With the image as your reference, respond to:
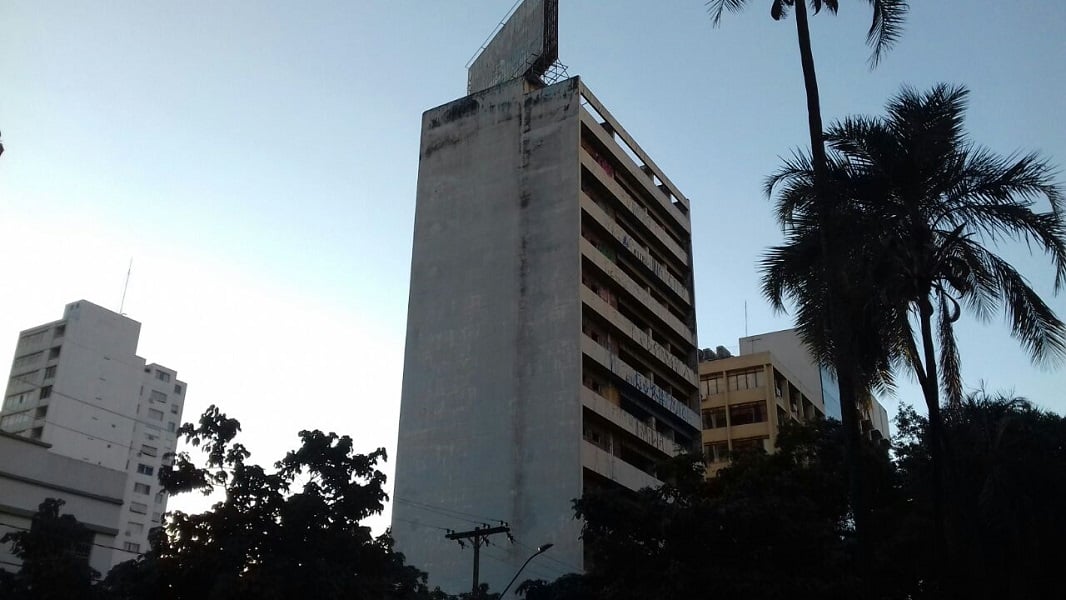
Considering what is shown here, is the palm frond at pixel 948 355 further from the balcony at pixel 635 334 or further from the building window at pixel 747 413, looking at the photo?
the building window at pixel 747 413

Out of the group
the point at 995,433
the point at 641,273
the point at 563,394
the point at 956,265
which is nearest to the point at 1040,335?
the point at 956,265

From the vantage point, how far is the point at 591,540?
26625 mm

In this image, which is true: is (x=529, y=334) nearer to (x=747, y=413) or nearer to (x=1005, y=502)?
(x=747, y=413)

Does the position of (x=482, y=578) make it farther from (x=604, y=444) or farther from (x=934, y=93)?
(x=934, y=93)

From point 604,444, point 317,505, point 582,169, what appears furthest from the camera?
point 582,169

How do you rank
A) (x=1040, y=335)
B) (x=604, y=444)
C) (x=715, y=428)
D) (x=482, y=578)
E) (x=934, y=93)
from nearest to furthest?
(x=1040, y=335), (x=934, y=93), (x=482, y=578), (x=604, y=444), (x=715, y=428)

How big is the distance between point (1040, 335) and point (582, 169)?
38.8 metres

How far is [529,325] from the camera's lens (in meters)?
53.5

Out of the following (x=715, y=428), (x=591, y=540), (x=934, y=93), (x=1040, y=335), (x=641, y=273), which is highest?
(x=641, y=273)

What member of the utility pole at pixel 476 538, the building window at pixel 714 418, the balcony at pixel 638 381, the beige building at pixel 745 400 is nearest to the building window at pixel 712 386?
the beige building at pixel 745 400

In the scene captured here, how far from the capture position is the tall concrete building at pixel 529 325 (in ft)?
165

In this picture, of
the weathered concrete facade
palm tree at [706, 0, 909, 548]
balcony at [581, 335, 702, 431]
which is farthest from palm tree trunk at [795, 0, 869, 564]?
balcony at [581, 335, 702, 431]

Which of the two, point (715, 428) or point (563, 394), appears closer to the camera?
A: point (563, 394)

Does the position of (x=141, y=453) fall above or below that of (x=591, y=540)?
above
